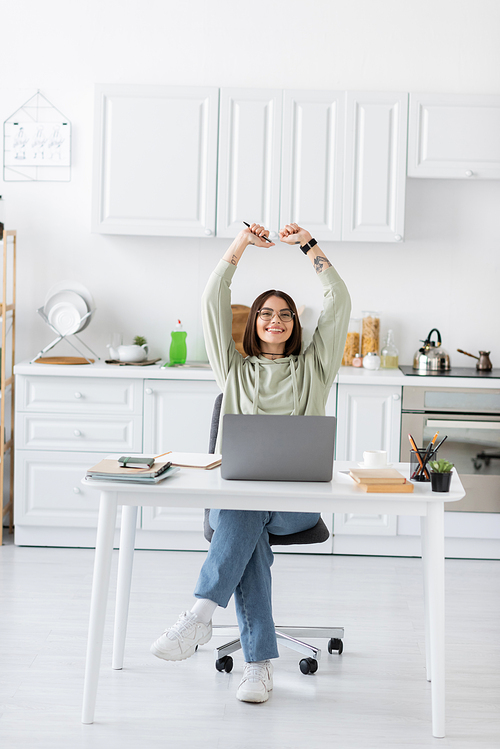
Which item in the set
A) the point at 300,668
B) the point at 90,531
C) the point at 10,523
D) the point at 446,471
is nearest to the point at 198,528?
the point at 90,531

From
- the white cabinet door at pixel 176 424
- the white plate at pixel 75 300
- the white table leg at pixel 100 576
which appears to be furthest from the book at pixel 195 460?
the white plate at pixel 75 300

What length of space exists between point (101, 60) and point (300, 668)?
321 centimetres

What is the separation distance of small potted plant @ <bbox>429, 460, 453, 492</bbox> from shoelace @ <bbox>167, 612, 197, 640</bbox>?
79cm

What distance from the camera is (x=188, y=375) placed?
368 cm

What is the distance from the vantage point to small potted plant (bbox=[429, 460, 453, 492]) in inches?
80.6

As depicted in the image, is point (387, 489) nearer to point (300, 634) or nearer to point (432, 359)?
point (300, 634)

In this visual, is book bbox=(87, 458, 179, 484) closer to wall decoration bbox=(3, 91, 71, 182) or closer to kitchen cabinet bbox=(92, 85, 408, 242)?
kitchen cabinet bbox=(92, 85, 408, 242)

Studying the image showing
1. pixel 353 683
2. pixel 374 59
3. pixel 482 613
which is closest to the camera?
pixel 353 683

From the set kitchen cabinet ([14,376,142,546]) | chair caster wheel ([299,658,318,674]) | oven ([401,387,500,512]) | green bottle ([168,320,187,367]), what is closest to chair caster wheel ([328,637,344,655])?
chair caster wheel ([299,658,318,674])

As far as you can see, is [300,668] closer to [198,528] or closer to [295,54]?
[198,528]

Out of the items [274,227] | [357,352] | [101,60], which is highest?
[101,60]

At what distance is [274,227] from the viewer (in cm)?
379

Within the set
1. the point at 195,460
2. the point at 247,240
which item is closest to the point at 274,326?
the point at 247,240

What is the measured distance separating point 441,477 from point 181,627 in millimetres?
848
